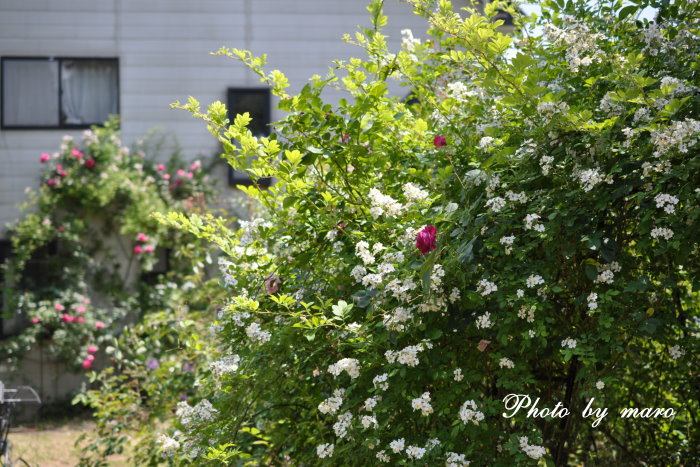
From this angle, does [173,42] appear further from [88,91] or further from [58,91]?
[58,91]

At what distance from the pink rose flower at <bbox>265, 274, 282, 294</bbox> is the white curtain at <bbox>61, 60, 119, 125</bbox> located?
319 inches

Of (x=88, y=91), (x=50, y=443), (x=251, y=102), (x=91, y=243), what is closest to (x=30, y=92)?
(x=88, y=91)

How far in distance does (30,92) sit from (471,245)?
9.15 metres

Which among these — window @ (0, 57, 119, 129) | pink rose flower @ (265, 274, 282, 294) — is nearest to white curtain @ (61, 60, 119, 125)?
window @ (0, 57, 119, 129)

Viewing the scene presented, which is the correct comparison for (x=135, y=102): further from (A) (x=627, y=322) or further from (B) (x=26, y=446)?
(A) (x=627, y=322)

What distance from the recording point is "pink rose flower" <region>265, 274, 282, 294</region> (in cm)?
287

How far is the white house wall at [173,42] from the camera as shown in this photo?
10141 mm

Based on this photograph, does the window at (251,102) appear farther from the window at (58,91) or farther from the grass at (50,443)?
the grass at (50,443)

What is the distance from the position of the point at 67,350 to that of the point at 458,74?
7.49 meters

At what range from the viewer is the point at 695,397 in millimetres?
3396

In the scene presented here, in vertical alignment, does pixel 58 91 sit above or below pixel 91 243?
above

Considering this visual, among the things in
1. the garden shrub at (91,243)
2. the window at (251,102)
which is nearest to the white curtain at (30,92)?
the garden shrub at (91,243)

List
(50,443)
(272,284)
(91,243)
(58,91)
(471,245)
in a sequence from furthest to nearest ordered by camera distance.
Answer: (58,91), (91,243), (50,443), (272,284), (471,245)

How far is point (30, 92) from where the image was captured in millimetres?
10203
